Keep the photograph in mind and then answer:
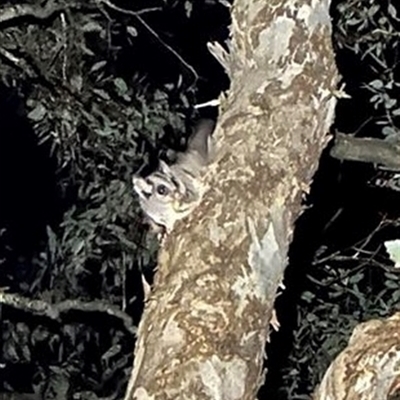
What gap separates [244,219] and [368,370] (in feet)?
0.63

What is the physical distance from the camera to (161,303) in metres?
1.46

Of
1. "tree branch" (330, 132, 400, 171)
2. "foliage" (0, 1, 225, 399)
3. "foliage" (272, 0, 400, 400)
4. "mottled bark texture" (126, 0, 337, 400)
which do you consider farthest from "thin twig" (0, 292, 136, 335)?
"mottled bark texture" (126, 0, 337, 400)

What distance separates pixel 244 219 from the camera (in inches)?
58.4

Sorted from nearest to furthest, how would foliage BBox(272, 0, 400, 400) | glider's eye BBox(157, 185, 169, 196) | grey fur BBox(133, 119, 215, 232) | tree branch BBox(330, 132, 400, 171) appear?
grey fur BBox(133, 119, 215, 232), glider's eye BBox(157, 185, 169, 196), tree branch BBox(330, 132, 400, 171), foliage BBox(272, 0, 400, 400)

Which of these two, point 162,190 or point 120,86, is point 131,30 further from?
point 162,190

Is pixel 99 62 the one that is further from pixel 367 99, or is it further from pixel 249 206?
pixel 249 206

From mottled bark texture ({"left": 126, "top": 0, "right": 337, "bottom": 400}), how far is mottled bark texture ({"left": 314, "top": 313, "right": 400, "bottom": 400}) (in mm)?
77

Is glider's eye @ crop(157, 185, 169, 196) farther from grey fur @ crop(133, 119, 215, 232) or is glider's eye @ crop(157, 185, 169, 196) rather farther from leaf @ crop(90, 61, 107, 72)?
leaf @ crop(90, 61, 107, 72)

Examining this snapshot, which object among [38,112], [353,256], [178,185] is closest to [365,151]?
[178,185]

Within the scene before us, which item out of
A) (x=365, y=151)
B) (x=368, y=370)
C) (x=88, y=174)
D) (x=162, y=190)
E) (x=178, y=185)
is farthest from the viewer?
(x=88, y=174)

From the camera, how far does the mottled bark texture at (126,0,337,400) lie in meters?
1.41

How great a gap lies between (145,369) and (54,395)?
155cm

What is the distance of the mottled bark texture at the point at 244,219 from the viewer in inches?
55.7

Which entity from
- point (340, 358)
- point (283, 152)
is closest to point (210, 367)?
point (340, 358)
